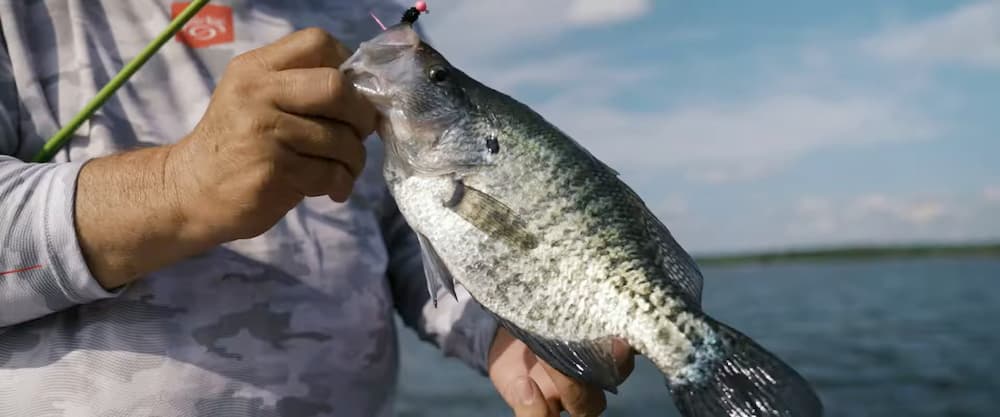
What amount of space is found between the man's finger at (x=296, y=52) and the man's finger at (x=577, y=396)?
0.91m

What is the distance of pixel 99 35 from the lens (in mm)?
2441

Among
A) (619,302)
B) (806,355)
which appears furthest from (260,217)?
(806,355)

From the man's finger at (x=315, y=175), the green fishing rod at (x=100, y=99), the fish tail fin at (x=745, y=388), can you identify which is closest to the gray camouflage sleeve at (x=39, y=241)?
the green fishing rod at (x=100, y=99)

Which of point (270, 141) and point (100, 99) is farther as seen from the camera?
Result: point (100, 99)

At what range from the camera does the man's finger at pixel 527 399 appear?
2.21 metres

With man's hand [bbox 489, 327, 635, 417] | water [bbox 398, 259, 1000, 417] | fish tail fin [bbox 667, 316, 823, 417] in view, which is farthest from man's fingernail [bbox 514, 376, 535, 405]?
water [bbox 398, 259, 1000, 417]

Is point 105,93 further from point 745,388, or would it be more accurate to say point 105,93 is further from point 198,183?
point 745,388

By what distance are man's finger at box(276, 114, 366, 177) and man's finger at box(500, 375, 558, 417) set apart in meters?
0.80

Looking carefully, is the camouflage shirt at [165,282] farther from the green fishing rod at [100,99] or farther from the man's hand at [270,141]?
the man's hand at [270,141]

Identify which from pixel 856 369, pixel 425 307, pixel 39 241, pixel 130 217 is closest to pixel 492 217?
pixel 130 217

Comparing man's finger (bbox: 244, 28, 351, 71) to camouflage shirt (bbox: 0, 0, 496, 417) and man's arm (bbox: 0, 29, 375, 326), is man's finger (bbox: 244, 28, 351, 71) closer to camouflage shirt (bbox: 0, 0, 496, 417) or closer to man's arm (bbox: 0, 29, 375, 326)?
man's arm (bbox: 0, 29, 375, 326)

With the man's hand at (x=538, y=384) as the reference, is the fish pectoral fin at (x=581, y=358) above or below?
above

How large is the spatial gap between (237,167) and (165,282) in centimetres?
67

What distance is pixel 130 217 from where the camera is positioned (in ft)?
6.24
